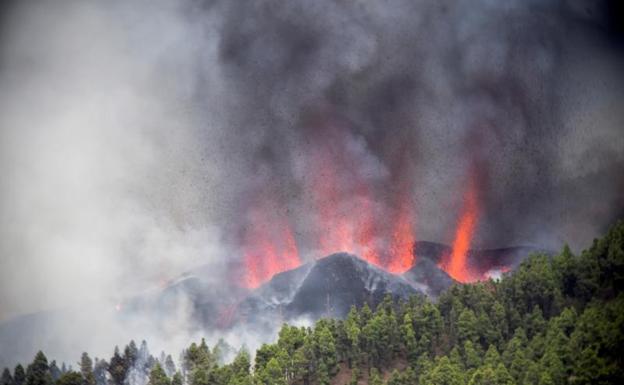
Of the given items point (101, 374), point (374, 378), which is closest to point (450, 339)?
point (374, 378)

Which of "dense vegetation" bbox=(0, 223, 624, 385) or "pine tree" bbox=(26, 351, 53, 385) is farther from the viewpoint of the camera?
"pine tree" bbox=(26, 351, 53, 385)

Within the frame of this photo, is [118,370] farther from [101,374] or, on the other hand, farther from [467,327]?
[467,327]

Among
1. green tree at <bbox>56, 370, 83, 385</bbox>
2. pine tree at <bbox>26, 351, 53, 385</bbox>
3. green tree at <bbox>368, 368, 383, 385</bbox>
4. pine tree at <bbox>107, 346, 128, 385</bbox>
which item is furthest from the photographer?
pine tree at <bbox>107, 346, 128, 385</bbox>

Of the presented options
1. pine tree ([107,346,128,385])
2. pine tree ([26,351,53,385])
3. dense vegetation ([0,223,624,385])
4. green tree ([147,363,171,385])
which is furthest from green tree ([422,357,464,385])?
pine tree ([26,351,53,385])

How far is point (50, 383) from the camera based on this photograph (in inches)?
5802

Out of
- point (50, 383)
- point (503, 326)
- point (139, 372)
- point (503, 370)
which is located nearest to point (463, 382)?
point (503, 370)

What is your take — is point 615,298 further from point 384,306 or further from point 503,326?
point 384,306

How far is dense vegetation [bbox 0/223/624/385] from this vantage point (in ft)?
443

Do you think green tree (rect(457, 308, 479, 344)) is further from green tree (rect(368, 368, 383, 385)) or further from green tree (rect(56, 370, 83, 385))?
green tree (rect(56, 370, 83, 385))

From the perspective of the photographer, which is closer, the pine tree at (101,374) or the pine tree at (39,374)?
the pine tree at (39,374)

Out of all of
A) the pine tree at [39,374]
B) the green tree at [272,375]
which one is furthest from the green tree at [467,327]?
the pine tree at [39,374]

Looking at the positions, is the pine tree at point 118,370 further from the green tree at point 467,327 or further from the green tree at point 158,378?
the green tree at point 467,327

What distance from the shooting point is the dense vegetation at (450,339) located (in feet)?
443

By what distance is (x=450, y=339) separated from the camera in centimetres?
15225
